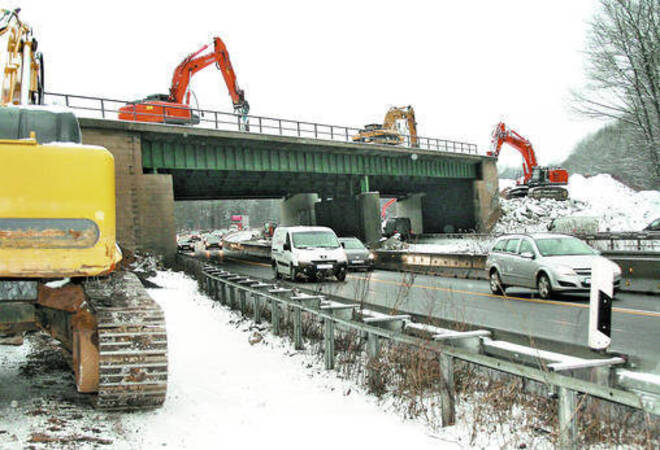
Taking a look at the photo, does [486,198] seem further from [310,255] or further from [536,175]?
[310,255]

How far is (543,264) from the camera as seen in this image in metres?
13.7

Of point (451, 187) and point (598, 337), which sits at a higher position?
point (451, 187)

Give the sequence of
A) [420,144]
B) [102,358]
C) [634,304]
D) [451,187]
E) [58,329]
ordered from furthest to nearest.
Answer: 1. [451,187]
2. [420,144]
3. [634,304]
4. [58,329]
5. [102,358]

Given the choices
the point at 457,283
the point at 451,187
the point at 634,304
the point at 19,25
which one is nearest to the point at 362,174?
the point at 451,187

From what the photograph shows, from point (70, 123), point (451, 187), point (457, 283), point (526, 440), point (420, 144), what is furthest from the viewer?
point (451, 187)

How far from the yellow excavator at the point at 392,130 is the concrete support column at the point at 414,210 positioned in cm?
943

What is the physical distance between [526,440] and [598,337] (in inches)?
42.8

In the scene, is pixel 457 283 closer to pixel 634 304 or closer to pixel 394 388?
pixel 634 304

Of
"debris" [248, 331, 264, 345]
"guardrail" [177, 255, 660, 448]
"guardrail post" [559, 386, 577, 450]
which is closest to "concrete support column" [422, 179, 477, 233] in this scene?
"debris" [248, 331, 264, 345]

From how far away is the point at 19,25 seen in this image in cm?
885

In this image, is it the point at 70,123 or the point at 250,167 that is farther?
the point at 250,167

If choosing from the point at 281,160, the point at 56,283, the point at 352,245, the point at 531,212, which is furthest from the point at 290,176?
the point at 56,283

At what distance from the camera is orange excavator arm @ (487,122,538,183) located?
184 feet

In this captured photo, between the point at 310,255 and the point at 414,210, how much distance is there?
41.7m
